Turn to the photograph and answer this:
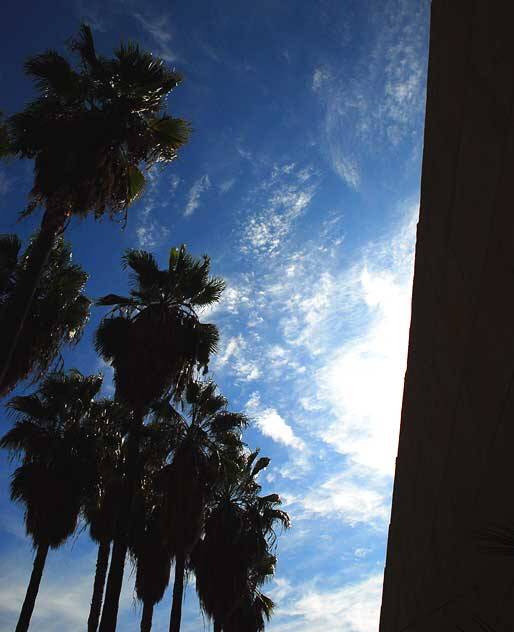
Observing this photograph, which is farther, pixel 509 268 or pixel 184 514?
pixel 184 514

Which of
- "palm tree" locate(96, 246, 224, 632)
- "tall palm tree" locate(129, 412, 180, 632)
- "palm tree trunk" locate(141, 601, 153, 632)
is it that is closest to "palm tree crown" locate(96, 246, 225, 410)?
"palm tree" locate(96, 246, 224, 632)

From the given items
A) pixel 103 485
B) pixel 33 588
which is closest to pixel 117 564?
pixel 103 485

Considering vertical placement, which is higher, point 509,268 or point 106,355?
point 106,355

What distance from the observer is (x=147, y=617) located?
1761 cm

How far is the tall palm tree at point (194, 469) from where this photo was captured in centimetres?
1166

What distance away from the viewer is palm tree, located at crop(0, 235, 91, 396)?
10.2 metres

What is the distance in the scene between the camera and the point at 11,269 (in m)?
10.8

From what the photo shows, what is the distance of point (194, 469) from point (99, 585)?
6.80 metres

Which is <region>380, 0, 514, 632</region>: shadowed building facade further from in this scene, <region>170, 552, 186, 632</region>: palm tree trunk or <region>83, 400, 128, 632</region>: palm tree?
<region>170, 552, 186, 632</region>: palm tree trunk

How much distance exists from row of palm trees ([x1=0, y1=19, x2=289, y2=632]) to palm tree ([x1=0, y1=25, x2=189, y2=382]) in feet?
0.09

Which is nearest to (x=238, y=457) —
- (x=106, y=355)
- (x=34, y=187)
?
(x=106, y=355)

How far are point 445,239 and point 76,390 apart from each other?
1556 cm

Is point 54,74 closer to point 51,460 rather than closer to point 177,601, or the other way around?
point 51,460

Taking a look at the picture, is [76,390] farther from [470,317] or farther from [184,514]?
[470,317]
